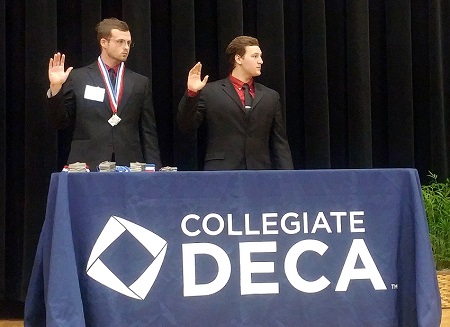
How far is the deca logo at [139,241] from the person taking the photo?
2262mm

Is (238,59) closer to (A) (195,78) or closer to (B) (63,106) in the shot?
(A) (195,78)

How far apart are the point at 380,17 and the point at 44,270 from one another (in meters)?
2.92

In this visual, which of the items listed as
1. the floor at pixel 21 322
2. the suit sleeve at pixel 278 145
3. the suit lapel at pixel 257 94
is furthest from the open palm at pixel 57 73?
the floor at pixel 21 322

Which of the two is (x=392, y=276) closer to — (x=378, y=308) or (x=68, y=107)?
(x=378, y=308)

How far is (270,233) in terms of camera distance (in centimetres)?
236

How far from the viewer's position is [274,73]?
393 centimetres

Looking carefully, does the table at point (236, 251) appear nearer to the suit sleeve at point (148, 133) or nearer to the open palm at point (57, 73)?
the open palm at point (57, 73)

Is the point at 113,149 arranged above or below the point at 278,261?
above

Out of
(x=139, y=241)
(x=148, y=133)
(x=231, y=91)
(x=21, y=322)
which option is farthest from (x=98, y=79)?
(x=21, y=322)

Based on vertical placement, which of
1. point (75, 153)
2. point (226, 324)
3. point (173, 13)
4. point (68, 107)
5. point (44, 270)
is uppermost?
point (173, 13)

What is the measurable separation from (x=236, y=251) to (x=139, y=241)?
0.36 meters

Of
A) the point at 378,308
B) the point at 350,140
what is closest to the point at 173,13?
the point at 350,140

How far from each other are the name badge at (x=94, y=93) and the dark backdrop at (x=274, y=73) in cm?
62

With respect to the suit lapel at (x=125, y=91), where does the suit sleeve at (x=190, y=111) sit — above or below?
below
